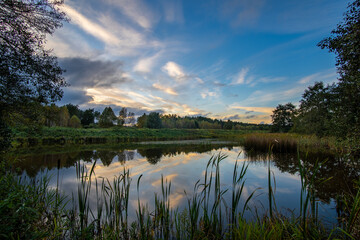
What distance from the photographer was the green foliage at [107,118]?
50.9 meters

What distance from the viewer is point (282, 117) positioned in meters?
59.3

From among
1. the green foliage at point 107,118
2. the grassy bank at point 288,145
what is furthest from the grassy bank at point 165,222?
the green foliage at point 107,118

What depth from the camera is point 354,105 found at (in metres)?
6.39

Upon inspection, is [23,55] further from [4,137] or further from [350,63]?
[350,63]

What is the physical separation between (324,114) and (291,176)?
19435mm

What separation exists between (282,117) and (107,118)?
2341 inches

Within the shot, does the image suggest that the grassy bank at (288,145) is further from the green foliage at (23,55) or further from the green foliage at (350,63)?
the green foliage at (23,55)

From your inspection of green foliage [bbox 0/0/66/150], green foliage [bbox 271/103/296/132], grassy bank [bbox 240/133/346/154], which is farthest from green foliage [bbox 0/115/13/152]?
green foliage [bbox 271/103/296/132]

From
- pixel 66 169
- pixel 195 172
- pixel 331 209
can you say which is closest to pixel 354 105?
pixel 331 209

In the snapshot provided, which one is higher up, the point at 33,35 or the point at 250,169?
the point at 33,35

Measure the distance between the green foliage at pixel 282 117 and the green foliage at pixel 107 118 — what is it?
183 ft

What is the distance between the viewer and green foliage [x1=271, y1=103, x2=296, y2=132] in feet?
192

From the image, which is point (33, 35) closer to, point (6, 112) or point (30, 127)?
point (6, 112)

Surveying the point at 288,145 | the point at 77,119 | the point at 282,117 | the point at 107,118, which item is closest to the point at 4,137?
the point at 288,145
